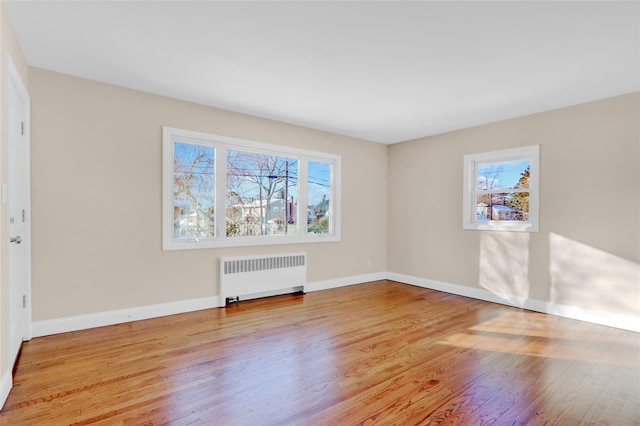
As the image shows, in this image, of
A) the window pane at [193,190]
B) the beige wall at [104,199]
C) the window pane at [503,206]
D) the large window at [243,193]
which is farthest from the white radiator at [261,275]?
the window pane at [503,206]

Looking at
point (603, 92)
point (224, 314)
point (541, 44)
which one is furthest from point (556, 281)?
point (224, 314)

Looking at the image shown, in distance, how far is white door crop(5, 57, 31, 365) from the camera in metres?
2.32

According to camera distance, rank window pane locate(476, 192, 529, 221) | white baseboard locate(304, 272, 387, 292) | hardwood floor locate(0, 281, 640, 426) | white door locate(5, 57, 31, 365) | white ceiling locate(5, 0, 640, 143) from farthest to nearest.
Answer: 1. white baseboard locate(304, 272, 387, 292)
2. window pane locate(476, 192, 529, 221)
3. white door locate(5, 57, 31, 365)
4. white ceiling locate(5, 0, 640, 143)
5. hardwood floor locate(0, 281, 640, 426)

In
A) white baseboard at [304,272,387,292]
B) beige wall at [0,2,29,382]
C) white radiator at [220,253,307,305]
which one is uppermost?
beige wall at [0,2,29,382]

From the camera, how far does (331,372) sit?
2443 millimetres

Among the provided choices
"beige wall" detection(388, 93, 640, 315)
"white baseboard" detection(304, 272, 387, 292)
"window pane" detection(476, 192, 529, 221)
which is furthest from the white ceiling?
"white baseboard" detection(304, 272, 387, 292)

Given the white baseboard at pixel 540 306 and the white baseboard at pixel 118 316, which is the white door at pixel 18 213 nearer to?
the white baseboard at pixel 118 316

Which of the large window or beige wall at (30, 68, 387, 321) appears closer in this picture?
beige wall at (30, 68, 387, 321)

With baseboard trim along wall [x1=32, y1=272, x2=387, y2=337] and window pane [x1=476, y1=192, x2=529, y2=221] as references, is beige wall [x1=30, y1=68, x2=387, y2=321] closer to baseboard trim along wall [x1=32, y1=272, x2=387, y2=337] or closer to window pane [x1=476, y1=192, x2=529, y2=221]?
baseboard trim along wall [x1=32, y1=272, x2=387, y2=337]

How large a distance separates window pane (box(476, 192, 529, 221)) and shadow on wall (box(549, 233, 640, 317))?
19.7 inches

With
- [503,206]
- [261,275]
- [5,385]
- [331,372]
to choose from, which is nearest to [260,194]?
[261,275]

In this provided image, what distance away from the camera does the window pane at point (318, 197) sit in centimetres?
510

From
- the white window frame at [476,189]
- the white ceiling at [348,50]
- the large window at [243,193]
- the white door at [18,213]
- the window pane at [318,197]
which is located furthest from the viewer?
the window pane at [318,197]

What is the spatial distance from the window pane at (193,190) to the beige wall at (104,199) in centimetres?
22
